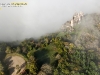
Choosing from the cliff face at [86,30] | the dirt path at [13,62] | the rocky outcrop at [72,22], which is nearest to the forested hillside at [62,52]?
the cliff face at [86,30]

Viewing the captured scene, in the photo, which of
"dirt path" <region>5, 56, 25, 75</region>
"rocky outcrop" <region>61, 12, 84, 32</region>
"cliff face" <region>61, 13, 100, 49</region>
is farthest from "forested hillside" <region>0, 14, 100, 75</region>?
"rocky outcrop" <region>61, 12, 84, 32</region>

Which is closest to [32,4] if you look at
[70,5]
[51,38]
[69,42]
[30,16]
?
[30,16]

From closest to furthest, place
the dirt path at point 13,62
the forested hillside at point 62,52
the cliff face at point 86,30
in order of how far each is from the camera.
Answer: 1. the forested hillside at point 62,52
2. the dirt path at point 13,62
3. the cliff face at point 86,30

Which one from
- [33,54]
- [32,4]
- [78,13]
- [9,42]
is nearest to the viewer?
[33,54]

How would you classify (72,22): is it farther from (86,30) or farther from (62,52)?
(62,52)

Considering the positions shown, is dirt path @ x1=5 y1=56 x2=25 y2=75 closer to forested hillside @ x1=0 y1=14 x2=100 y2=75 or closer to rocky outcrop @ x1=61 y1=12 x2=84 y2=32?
forested hillside @ x1=0 y1=14 x2=100 y2=75

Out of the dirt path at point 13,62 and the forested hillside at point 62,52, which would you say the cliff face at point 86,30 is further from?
the dirt path at point 13,62

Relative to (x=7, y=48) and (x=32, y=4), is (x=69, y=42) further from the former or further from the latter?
(x=32, y=4)
